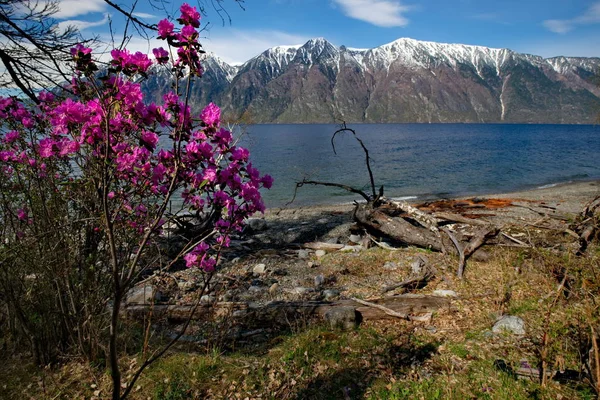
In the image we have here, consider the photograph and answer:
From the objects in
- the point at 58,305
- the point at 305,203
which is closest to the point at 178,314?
the point at 58,305

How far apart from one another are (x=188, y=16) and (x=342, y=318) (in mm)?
4903

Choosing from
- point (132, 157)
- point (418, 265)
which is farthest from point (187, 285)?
point (132, 157)

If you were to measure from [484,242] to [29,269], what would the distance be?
8.51 meters

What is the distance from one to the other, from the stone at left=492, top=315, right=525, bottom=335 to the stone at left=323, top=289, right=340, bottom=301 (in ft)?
9.65

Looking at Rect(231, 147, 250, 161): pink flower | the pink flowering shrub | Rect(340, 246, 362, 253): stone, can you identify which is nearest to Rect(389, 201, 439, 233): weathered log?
Rect(340, 246, 362, 253): stone

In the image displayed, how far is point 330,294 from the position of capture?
7230 mm

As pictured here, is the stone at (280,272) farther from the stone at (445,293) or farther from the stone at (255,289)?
the stone at (445,293)

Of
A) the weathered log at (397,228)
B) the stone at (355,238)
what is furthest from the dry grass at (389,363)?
the stone at (355,238)

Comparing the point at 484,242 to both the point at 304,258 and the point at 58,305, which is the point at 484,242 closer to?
the point at 304,258

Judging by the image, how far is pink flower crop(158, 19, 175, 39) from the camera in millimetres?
2393

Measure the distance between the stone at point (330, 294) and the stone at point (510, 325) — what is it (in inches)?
116

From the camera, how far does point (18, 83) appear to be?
4363mm

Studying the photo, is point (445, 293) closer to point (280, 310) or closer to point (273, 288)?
point (280, 310)

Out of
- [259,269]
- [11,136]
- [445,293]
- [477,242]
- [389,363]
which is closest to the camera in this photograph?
[11,136]
